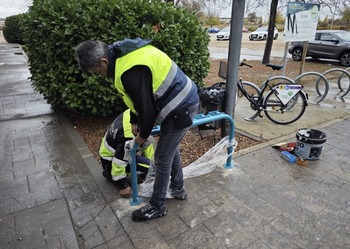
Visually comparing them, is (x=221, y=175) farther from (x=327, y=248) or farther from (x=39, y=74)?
(x=39, y=74)

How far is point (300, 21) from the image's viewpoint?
21.7 ft

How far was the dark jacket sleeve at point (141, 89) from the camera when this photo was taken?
1.82 meters

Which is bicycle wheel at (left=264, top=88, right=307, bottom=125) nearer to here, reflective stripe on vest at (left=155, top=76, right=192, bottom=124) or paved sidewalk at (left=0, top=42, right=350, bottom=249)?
paved sidewalk at (left=0, top=42, right=350, bottom=249)

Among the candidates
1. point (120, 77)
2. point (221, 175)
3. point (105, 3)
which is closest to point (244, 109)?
point (221, 175)

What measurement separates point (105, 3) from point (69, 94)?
1.46m

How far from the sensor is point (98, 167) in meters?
3.34

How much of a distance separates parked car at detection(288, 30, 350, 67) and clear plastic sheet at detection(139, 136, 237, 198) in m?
11.2

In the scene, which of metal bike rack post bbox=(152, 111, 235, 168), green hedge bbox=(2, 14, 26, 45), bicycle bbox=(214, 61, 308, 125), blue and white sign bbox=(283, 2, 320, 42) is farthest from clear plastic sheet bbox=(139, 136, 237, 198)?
green hedge bbox=(2, 14, 26, 45)

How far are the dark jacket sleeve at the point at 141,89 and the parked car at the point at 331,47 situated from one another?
41.8 feet

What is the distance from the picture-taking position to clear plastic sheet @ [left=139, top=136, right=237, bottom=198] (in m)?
2.97

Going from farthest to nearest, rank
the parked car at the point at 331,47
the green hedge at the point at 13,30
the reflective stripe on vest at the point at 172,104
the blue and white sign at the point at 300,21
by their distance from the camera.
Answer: the green hedge at the point at 13,30
the parked car at the point at 331,47
the blue and white sign at the point at 300,21
the reflective stripe on vest at the point at 172,104

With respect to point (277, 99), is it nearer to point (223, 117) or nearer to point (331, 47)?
point (223, 117)

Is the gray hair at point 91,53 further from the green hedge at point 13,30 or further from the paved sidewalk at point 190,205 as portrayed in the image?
the green hedge at point 13,30

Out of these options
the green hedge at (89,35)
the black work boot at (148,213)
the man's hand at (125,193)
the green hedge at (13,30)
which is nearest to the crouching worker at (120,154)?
the man's hand at (125,193)
